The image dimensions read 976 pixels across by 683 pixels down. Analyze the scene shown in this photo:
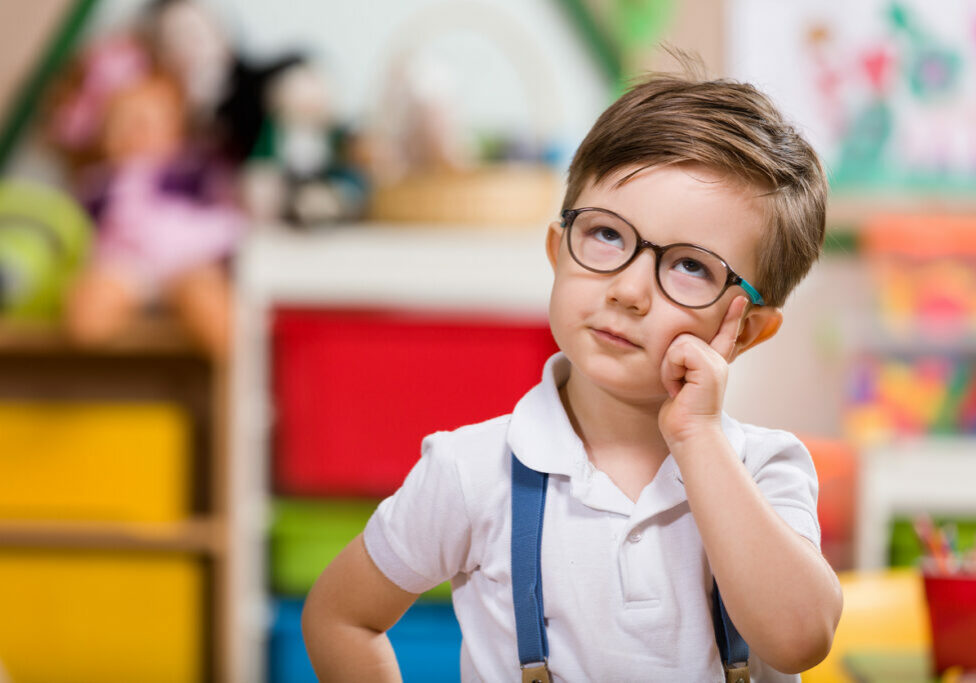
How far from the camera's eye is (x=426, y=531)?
54 cm

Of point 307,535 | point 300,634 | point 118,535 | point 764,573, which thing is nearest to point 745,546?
point 764,573

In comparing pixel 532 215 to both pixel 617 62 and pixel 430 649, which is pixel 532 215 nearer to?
pixel 617 62

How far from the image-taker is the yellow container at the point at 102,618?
1.65 m

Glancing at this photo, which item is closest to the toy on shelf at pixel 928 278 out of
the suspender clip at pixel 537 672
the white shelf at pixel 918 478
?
the white shelf at pixel 918 478

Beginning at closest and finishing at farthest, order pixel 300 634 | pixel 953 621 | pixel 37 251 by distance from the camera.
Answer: pixel 953 621
pixel 300 634
pixel 37 251

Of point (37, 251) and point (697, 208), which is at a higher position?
point (37, 251)

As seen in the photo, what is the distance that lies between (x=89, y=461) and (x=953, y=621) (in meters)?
1.35

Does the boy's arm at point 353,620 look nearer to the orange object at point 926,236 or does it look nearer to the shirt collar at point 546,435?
the shirt collar at point 546,435

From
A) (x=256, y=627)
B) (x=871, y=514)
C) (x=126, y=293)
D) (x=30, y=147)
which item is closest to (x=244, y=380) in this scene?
(x=126, y=293)

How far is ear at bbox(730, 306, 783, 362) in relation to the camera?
52 centimetres

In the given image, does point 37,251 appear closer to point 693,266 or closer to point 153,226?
point 153,226

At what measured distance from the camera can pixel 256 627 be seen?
1.66 m

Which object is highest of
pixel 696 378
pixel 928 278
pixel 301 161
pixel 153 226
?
pixel 301 161

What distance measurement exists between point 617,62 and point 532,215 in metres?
0.50
